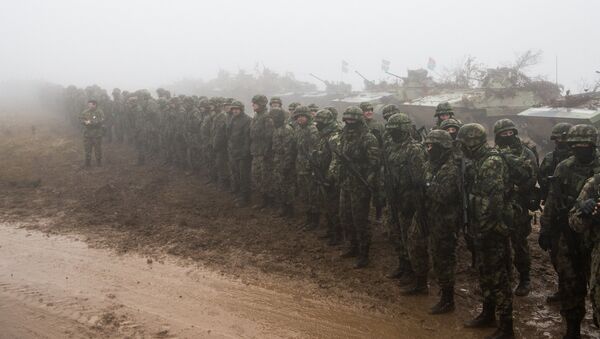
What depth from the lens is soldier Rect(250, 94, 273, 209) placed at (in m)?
8.27

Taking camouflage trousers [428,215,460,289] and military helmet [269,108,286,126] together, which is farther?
military helmet [269,108,286,126]

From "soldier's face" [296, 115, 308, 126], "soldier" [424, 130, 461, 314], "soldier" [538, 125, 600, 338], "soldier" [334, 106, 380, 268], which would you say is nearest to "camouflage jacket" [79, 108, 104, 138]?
"soldier's face" [296, 115, 308, 126]

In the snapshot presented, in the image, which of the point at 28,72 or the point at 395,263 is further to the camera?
the point at 28,72

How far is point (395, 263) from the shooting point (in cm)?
589

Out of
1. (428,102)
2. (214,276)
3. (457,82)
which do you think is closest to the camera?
(214,276)

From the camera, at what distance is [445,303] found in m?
4.55

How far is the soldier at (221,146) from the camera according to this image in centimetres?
946

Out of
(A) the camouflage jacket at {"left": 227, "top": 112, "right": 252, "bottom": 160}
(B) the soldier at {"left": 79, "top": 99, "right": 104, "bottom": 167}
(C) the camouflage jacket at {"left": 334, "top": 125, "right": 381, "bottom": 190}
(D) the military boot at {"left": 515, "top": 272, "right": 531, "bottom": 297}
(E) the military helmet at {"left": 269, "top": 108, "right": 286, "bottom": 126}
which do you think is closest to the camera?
(D) the military boot at {"left": 515, "top": 272, "right": 531, "bottom": 297}

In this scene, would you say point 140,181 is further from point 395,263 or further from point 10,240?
point 395,263

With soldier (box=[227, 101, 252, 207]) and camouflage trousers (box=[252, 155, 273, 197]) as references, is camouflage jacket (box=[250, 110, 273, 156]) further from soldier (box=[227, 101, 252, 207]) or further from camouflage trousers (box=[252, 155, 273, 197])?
soldier (box=[227, 101, 252, 207])

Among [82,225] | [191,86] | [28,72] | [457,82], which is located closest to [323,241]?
[82,225]

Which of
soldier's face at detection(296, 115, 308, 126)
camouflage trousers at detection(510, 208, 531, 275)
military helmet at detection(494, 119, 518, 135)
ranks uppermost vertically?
soldier's face at detection(296, 115, 308, 126)

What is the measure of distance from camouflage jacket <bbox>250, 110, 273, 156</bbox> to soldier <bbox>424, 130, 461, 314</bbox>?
13.6ft

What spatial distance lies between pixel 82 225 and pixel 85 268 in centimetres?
209
